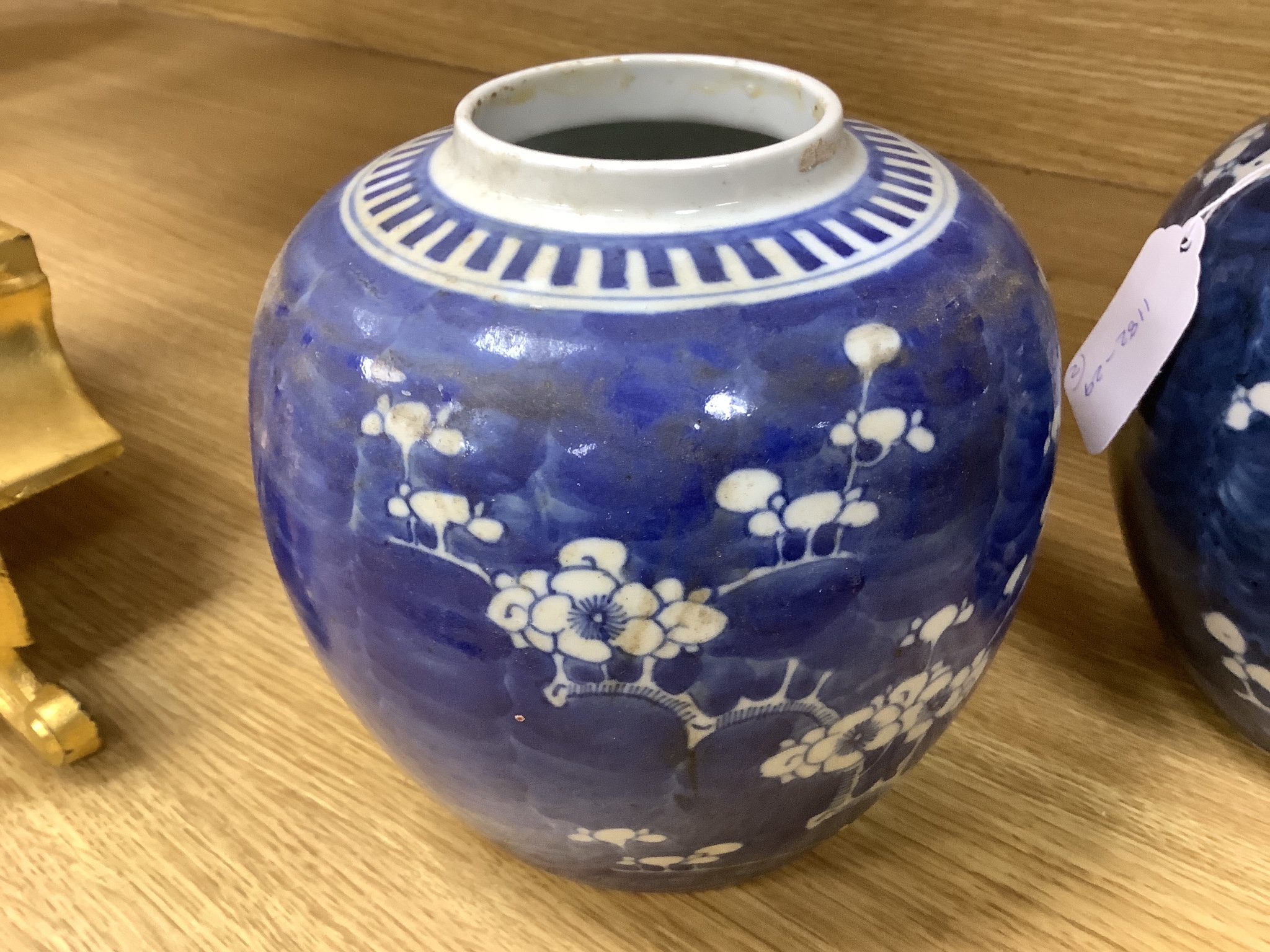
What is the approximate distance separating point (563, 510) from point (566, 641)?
1.9 inches

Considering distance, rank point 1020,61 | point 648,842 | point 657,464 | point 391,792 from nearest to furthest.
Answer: point 657,464 → point 648,842 → point 391,792 → point 1020,61

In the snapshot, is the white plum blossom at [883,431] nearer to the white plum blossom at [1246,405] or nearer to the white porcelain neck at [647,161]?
A: the white porcelain neck at [647,161]

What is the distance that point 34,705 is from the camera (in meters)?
0.64

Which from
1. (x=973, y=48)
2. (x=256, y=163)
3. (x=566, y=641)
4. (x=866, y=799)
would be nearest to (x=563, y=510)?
(x=566, y=641)

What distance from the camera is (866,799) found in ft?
1.68

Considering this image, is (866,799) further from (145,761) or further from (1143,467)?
(145,761)

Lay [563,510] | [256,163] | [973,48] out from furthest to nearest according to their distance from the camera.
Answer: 1. [256,163]
2. [973,48]
3. [563,510]

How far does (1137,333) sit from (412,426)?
0.36 m

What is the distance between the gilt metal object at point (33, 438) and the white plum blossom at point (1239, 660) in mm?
613

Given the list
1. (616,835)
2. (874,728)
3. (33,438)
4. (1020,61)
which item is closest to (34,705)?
(33,438)

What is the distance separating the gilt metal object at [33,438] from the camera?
64 centimetres

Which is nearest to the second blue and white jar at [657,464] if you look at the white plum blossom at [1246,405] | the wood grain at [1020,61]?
the white plum blossom at [1246,405]

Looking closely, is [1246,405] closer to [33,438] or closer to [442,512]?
[442,512]

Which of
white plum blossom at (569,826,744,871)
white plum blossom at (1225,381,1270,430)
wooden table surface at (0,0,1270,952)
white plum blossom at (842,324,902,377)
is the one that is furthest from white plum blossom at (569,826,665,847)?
white plum blossom at (1225,381,1270,430)
